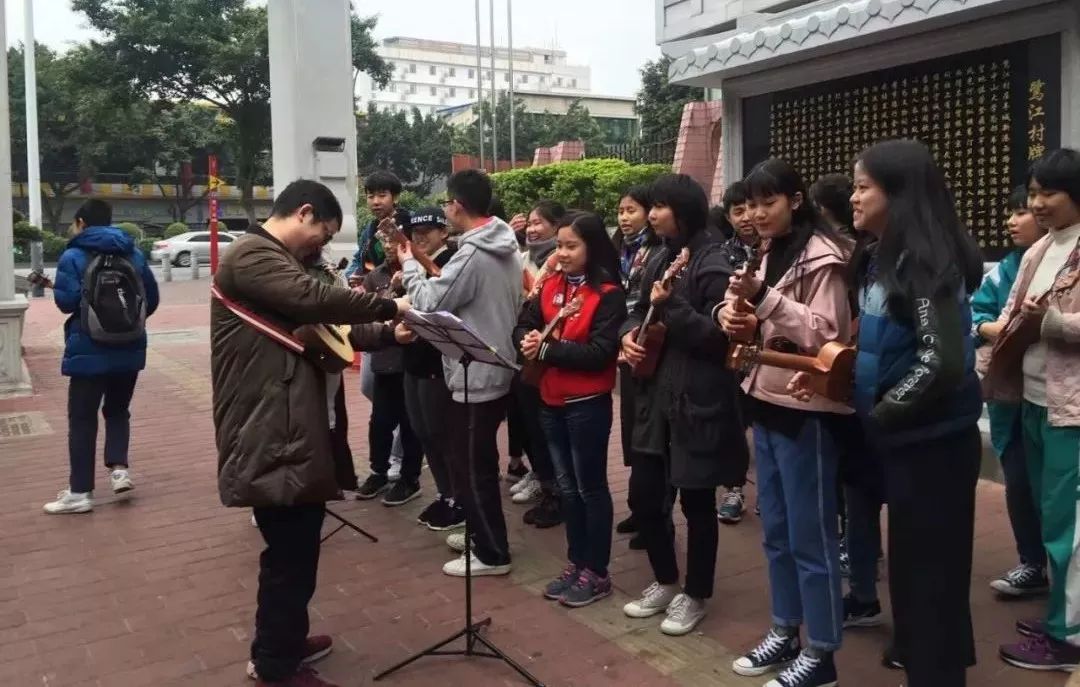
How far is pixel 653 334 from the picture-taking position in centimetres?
Result: 361

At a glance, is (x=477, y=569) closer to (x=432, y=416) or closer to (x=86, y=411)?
(x=432, y=416)

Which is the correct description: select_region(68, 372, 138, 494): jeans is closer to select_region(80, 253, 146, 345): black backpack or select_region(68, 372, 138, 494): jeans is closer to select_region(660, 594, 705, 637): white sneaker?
select_region(80, 253, 146, 345): black backpack

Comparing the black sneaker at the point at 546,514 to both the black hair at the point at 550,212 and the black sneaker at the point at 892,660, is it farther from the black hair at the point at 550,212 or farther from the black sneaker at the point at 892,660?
the black sneaker at the point at 892,660

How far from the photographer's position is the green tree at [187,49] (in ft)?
94.0

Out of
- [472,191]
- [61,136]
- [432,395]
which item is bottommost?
[432,395]

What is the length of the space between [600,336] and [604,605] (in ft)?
3.78

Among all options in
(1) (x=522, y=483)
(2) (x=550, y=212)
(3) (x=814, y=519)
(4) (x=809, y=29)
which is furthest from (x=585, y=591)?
(4) (x=809, y=29)

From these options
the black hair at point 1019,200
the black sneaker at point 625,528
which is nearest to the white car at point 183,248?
the black sneaker at point 625,528

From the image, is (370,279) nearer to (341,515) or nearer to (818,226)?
(341,515)

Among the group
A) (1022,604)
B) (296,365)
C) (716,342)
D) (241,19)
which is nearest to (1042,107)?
(1022,604)

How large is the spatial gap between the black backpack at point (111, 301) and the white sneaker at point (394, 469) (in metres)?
1.69

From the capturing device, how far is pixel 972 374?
8.95 ft

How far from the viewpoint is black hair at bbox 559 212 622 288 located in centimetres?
388

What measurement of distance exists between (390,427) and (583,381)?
2151 millimetres
